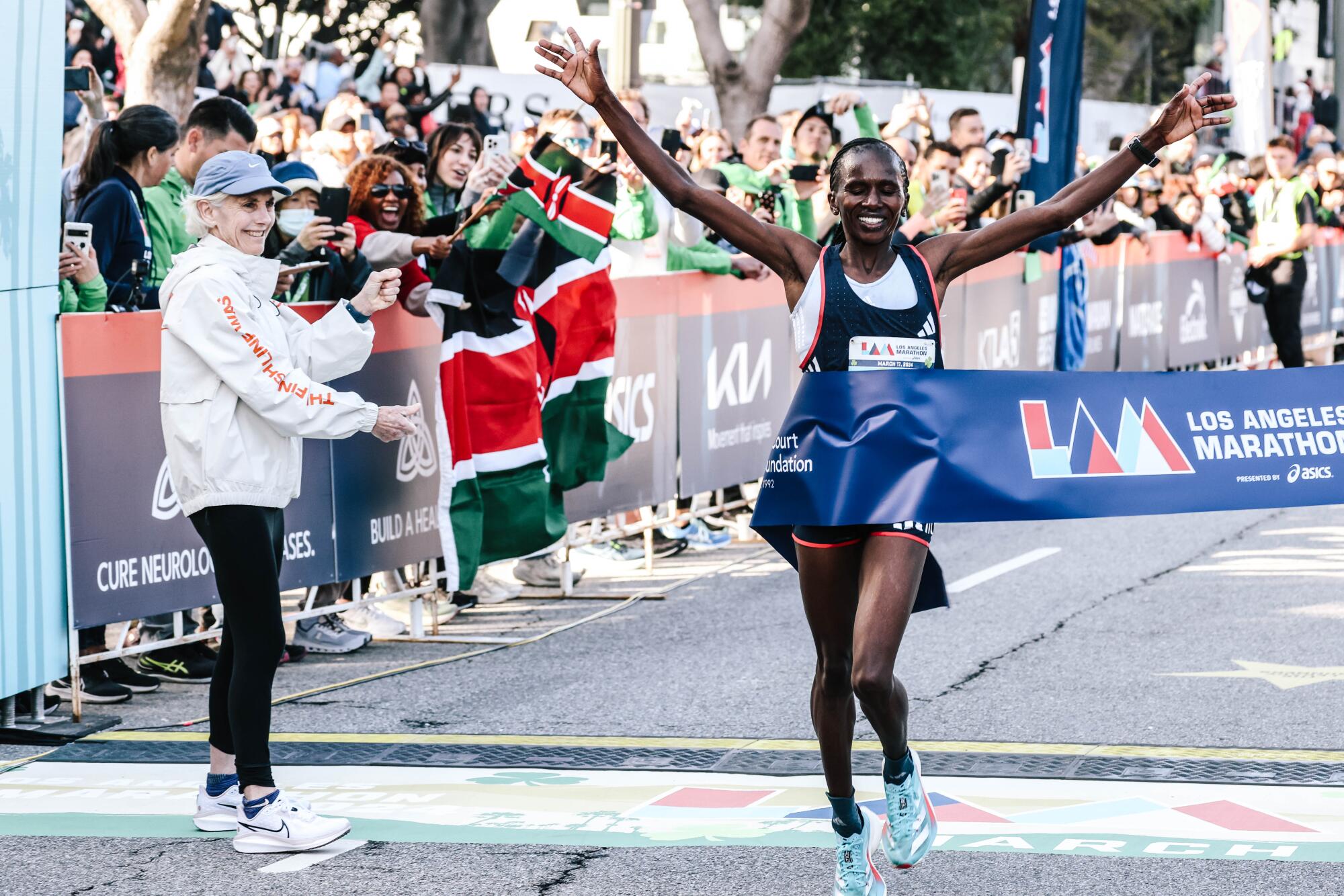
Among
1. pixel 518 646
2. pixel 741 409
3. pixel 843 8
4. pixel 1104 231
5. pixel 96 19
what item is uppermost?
pixel 843 8

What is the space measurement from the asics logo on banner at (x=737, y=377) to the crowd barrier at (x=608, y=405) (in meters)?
0.01

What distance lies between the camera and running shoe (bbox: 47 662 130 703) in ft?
25.4

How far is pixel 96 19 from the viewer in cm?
2166

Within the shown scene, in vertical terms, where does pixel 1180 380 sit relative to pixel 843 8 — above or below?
below

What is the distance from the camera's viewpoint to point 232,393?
5672mm

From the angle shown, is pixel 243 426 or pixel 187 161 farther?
pixel 187 161

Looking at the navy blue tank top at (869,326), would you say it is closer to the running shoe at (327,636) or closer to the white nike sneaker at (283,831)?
the white nike sneaker at (283,831)

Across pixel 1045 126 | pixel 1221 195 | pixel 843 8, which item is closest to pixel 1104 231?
pixel 1045 126

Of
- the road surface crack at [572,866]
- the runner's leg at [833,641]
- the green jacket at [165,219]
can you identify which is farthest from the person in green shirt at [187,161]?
the runner's leg at [833,641]

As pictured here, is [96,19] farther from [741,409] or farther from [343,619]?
[343,619]

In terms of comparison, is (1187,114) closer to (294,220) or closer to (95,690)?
(294,220)

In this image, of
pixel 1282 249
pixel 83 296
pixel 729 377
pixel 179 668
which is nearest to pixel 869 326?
pixel 83 296

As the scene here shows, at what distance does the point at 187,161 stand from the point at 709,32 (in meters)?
20.5

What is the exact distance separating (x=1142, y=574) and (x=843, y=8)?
35.7 m
